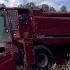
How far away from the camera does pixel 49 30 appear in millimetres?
13844

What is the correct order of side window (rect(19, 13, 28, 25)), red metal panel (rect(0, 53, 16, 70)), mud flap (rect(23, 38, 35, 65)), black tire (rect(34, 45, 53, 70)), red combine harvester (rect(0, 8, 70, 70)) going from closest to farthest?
red metal panel (rect(0, 53, 16, 70)), mud flap (rect(23, 38, 35, 65)), red combine harvester (rect(0, 8, 70, 70)), black tire (rect(34, 45, 53, 70)), side window (rect(19, 13, 28, 25))

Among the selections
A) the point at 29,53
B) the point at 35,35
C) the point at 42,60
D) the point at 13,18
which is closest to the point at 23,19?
the point at 13,18

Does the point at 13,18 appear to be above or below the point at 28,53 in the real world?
above

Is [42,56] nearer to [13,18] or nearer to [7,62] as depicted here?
[13,18]

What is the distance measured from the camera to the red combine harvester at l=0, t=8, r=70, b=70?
12.8 m

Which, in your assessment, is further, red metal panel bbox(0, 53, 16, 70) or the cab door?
the cab door

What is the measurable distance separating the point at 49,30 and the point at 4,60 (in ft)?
10.6

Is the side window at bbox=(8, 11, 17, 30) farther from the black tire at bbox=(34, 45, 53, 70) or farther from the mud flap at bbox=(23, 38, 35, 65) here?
the black tire at bbox=(34, 45, 53, 70)

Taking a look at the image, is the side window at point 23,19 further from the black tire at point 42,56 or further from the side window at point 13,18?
the black tire at point 42,56

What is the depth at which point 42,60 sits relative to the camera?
13.3 meters

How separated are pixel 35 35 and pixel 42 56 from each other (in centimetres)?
83

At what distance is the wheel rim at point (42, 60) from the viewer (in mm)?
13205

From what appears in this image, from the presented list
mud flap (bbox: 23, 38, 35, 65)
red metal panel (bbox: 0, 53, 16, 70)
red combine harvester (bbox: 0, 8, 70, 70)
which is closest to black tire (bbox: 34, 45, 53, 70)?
red combine harvester (bbox: 0, 8, 70, 70)

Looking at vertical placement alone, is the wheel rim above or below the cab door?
below
